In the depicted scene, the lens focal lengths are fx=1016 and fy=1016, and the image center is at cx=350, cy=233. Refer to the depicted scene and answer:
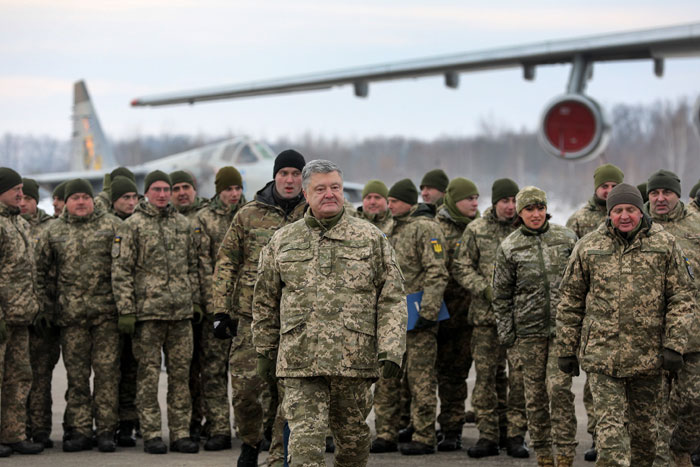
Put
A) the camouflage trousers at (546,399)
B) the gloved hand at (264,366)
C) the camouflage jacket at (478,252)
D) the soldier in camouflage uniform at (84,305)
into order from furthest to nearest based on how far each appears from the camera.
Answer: the soldier in camouflage uniform at (84,305) → the camouflage jacket at (478,252) → the camouflage trousers at (546,399) → the gloved hand at (264,366)

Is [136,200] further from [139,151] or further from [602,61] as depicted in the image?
[139,151]

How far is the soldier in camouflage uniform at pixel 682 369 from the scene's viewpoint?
6.85 metres

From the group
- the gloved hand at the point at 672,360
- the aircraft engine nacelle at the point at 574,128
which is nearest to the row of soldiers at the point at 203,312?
the gloved hand at the point at 672,360

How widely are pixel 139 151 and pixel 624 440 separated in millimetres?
69700

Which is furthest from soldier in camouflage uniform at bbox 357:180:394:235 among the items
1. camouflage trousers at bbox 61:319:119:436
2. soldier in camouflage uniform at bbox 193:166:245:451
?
camouflage trousers at bbox 61:319:119:436

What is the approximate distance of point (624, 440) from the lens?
19.4 feet

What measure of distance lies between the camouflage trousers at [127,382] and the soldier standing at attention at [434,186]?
3039 mm

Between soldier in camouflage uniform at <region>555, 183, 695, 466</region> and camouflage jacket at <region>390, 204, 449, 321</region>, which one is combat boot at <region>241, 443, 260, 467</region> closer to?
camouflage jacket at <region>390, 204, 449, 321</region>

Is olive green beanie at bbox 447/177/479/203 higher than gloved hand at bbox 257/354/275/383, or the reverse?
olive green beanie at bbox 447/177/479/203

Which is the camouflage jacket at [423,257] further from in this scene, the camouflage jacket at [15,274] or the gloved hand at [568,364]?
the camouflage jacket at [15,274]

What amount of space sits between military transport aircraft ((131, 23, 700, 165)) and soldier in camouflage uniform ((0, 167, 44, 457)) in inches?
279

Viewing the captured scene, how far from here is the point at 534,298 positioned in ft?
23.6

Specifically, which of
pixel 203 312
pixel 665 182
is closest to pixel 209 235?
pixel 203 312

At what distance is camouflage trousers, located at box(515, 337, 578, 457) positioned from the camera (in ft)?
22.1
